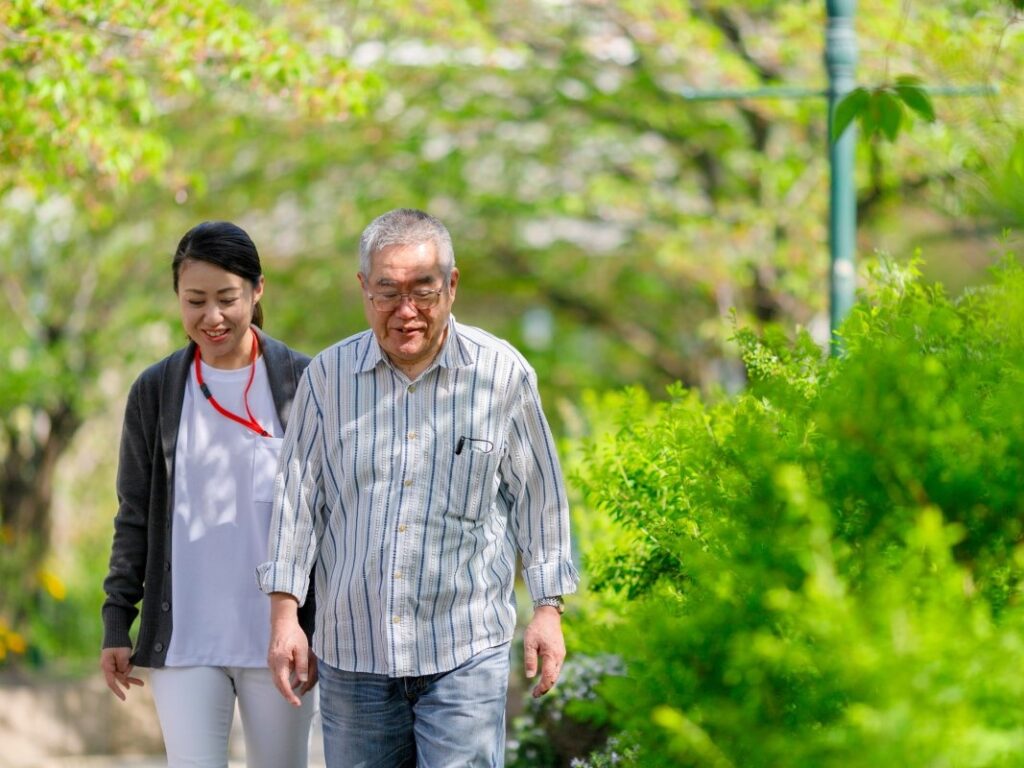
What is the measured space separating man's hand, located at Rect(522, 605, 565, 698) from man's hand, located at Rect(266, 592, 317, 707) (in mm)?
513

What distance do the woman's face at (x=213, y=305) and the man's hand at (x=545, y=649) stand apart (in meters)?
1.06

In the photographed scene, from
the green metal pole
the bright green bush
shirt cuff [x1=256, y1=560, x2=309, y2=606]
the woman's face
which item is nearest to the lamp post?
the green metal pole

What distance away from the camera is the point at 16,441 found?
1225 cm

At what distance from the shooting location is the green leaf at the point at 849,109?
3.72 metres

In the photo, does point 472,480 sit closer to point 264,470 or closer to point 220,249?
point 264,470

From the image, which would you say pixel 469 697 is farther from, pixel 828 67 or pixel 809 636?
pixel 828 67

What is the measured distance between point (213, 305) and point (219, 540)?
574mm

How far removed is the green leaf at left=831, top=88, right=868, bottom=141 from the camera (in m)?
3.72

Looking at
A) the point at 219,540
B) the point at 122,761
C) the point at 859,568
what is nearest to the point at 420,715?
the point at 219,540

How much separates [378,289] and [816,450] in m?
1.12

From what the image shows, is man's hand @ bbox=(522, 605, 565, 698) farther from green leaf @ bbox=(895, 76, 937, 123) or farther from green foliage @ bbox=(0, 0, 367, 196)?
green foliage @ bbox=(0, 0, 367, 196)

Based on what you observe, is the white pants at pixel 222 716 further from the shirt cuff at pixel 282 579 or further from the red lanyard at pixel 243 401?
the red lanyard at pixel 243 401

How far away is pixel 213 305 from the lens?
392 centimetres

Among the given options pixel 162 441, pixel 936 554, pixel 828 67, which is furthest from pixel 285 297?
pixel 936 554
